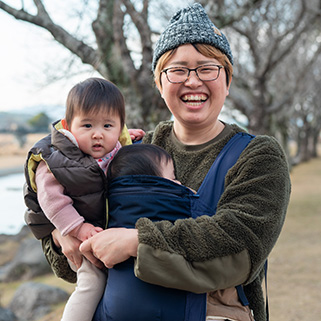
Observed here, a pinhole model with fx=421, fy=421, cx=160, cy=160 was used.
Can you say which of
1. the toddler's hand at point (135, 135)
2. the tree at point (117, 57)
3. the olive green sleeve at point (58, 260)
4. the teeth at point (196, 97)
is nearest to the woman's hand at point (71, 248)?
the olive green sleeve at point (58, 260)

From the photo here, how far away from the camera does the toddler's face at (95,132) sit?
5.95ft

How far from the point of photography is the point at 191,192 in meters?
1.65

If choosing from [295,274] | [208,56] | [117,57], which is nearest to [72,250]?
[208,56]

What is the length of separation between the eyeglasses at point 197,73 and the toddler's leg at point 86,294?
870mm

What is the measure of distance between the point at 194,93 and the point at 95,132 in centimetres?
47

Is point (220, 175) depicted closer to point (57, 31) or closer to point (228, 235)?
point (228, 235)

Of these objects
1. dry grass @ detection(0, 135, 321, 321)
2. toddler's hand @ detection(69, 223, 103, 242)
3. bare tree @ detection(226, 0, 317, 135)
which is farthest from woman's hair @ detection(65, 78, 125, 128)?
bare tree @ detection(226, 0, 317, 135)

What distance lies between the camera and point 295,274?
7.29 m

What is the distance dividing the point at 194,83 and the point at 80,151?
0.57 m

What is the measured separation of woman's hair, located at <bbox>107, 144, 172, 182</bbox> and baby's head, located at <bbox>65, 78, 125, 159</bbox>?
10 cm

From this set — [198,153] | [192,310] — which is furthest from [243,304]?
[198,153]

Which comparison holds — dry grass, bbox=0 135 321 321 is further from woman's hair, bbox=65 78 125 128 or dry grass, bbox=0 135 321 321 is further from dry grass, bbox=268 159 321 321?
woman's hair, bbox=65 78 125 128

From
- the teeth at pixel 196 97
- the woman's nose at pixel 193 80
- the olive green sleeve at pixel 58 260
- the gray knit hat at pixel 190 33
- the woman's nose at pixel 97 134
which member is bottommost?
the olive green sleeve at pixel 58 260

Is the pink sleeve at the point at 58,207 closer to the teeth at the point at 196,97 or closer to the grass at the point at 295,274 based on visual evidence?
the teeth at the point at 196,97
